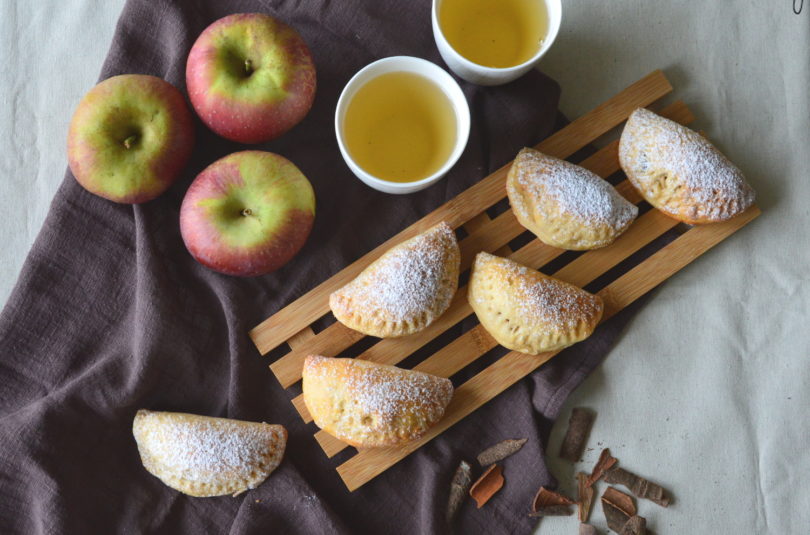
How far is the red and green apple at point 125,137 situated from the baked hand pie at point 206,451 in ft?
1.39

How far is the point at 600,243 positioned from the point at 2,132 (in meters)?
1.19

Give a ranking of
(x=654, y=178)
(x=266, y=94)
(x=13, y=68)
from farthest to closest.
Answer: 1. (x=13, y=68)
2. (x=654, y=178)
3. (x=266, y=94)

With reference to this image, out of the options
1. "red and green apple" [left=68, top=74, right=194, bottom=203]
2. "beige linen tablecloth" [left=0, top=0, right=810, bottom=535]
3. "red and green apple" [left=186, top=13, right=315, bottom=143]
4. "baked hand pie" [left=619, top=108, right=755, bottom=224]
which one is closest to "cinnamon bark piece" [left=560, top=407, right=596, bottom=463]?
"beige linen tablecloth" [left=0, top=0, right=810, bottom=535]

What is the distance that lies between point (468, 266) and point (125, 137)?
0.66m

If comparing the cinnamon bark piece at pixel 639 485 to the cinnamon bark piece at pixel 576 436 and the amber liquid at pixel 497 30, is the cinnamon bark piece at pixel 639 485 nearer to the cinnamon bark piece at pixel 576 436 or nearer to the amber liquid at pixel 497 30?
the cinnamon bark piece at pixel 576 436

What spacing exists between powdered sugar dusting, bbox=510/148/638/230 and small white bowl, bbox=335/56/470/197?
13 centimetres

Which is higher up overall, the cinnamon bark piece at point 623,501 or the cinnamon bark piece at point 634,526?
the cinnamon bark piece at point 623,501

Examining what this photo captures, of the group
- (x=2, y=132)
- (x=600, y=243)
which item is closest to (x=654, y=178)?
(x=600, y=243)

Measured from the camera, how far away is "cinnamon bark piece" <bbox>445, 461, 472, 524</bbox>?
4.29 ft

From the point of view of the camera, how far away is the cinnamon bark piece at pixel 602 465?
134 cm

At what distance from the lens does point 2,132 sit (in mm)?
1395

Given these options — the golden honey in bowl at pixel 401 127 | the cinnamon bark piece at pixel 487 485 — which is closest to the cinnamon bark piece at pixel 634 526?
the cinnamon bark piece at pixel 487 485

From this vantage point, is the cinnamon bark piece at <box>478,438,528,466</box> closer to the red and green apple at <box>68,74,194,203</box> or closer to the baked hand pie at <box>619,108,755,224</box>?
the baked hand pie at <box>619,108,755,224</box>

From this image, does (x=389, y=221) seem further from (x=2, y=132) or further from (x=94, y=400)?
(x=2, y=132)
